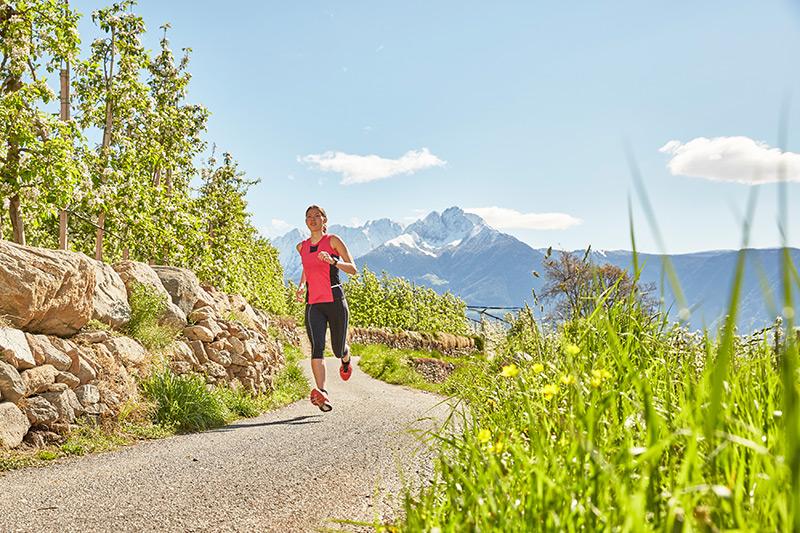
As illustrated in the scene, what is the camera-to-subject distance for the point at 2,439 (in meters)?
4.88

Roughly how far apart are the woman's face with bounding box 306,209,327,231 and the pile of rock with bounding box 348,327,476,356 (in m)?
20.9

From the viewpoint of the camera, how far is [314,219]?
7641 mm

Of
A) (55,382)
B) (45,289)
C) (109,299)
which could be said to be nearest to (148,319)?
(109,299)

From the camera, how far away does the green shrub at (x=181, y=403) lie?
21.8ft

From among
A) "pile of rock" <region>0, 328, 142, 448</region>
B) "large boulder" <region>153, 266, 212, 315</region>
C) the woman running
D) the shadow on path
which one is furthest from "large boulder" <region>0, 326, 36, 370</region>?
"large boulder" <region>153, 266, 212, 315</region>

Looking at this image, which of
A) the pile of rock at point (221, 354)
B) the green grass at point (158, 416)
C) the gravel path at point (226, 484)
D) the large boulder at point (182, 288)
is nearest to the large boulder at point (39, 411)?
the green grass at point (158, 416)

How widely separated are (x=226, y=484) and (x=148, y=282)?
5159mm

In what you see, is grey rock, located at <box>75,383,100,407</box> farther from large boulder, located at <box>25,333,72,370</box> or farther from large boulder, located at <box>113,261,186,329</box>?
large boulder, located at <box>113,261,186,329</box>

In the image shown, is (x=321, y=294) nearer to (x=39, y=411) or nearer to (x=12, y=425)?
(x=39, y=411)

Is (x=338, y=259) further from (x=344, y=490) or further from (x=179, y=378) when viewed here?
(x=344, y=490)

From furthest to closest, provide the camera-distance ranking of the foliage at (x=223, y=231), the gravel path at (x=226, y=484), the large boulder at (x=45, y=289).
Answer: the foliage at (x=223, y=231)
the large boulder at (x=45, y=289)
the gravel path at (x=226, y=484)

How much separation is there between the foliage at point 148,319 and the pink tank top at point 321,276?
2048mm

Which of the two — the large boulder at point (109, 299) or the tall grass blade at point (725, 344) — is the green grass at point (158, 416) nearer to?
the large boulder at point (109, 299)

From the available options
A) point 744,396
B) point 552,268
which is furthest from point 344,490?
point 552,268
